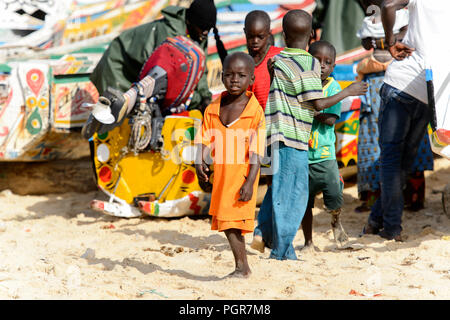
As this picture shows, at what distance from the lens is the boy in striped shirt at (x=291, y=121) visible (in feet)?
13.6

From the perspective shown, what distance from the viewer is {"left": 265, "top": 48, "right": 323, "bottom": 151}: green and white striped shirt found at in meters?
4.13

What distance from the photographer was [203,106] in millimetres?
6227

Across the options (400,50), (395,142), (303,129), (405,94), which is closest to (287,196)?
(303,129)

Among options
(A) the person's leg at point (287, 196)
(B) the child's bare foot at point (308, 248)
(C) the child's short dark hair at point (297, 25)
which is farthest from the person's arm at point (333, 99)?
(B) the child's bare foot at point (308, 248)

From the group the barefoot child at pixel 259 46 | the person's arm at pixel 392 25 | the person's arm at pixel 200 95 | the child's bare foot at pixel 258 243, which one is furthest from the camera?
the person's arm at pixel 200 95

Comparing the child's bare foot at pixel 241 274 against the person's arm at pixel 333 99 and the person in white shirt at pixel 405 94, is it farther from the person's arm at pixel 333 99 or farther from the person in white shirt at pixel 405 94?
the person in white shirt at pixel 405 94

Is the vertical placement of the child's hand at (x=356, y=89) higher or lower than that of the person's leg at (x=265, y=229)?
higher

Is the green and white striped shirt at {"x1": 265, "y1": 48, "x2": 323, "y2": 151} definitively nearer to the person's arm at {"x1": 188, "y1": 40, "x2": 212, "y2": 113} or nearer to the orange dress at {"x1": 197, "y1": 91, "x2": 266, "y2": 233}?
the orange dress at {"x1": 197, "y1": 91, "x2": 266, "y2": 233}

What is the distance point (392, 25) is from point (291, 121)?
1102mm

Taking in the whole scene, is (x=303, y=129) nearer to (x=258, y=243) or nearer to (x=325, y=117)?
(x=325, y=117)

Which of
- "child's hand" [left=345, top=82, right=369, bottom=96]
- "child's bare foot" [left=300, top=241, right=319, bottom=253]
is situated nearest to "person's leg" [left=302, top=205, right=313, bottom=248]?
"child's bare foot" [left=300, top=241, right=319, bottom=253]

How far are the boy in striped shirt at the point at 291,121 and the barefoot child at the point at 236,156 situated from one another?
381 millimetres
